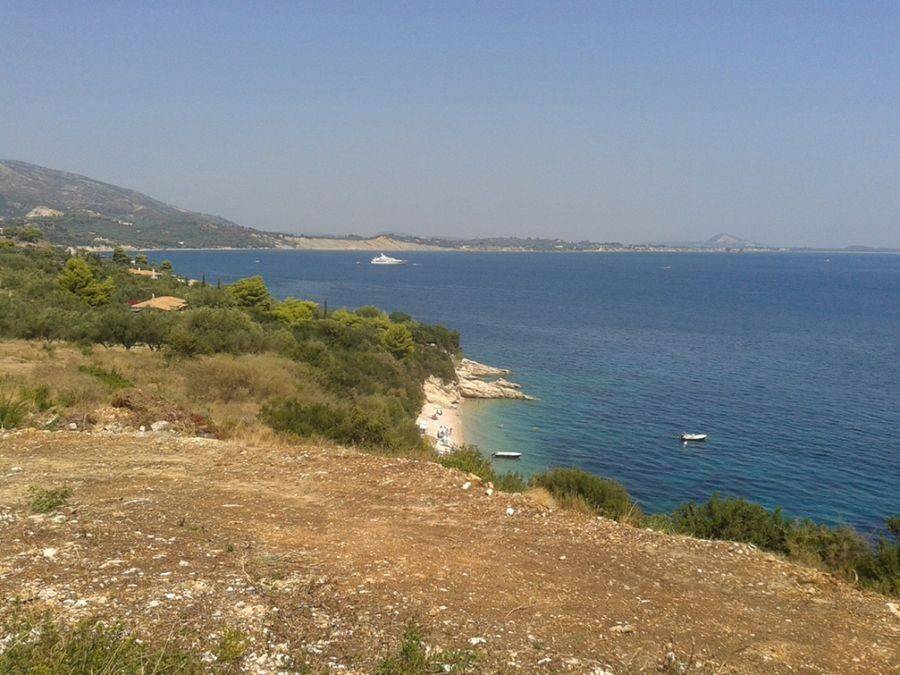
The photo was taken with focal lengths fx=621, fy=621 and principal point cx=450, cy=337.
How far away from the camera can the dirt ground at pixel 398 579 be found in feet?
18.5

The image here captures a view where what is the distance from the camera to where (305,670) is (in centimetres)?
509

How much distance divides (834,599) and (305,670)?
20.3 feet

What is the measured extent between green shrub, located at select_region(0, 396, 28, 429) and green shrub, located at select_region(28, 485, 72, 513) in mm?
4459

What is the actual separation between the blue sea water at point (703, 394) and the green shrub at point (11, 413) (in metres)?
26.0

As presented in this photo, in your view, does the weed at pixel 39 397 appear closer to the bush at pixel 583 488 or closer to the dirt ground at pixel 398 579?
the dirt ground at pixel 398 579

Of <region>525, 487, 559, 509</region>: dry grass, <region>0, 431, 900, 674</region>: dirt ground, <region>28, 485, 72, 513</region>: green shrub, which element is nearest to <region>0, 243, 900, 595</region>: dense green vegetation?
<region>525, 487, 559, 509</region>: dry grass

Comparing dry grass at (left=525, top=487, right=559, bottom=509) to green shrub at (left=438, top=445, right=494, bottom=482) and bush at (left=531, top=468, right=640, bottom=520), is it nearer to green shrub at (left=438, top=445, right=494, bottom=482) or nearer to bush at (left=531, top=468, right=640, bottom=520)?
green shrub at (left=438, top=445, right=494, bottom=482)

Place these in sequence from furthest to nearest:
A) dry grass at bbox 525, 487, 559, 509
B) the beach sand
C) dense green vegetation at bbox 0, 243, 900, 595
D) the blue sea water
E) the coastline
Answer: the beach sand → the coastline → the blue sea water → dense green vegetation at bbox 0, 243, 900, 595 → dry grass at bbox 525, 487, 559, 509

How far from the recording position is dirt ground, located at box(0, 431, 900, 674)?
18.5 ft

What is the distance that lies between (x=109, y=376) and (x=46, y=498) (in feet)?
38.5

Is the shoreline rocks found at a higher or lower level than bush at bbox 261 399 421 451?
lower

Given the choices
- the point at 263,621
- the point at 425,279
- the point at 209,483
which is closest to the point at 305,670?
the point at 263,621

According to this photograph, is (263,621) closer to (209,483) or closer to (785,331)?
(209,483)

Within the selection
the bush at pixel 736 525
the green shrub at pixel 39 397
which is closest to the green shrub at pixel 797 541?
the bush at pixel 736 525
